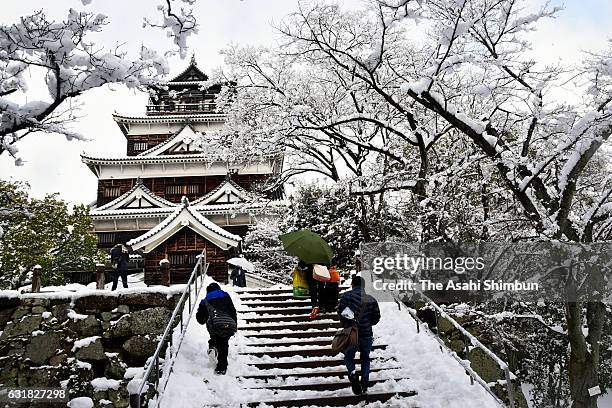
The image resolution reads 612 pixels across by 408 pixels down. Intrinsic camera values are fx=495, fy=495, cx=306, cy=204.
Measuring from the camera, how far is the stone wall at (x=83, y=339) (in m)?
10.3

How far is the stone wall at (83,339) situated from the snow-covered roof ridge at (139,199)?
16603 mm

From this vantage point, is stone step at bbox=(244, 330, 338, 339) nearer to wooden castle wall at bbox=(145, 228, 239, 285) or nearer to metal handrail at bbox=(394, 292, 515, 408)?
metal handrail at bbox=(394, 292, 515, 408)

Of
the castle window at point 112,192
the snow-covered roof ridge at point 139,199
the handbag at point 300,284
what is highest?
the castle window at point 112,192

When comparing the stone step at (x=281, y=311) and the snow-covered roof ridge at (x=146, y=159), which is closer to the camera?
the stone step at (x=281, y=311)

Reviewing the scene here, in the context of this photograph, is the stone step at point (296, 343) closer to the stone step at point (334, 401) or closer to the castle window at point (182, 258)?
the stone step at point (334, 401)

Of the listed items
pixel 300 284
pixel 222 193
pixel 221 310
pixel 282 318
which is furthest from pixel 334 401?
pixel 222 193

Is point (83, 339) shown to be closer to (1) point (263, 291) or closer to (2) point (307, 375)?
(1) point (263, 291)

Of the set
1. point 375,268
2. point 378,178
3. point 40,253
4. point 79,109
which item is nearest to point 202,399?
point 79,109

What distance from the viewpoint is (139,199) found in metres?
27.6


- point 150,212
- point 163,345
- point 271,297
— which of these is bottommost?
point 163,345

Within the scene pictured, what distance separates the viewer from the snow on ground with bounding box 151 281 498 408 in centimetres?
687

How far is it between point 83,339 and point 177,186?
20122 mm

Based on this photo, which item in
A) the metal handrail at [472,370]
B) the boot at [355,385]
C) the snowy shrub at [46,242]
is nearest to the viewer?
the metal handrail at [472,370]

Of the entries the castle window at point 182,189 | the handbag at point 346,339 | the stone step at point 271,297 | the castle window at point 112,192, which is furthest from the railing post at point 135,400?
the castle window at point 112,192
